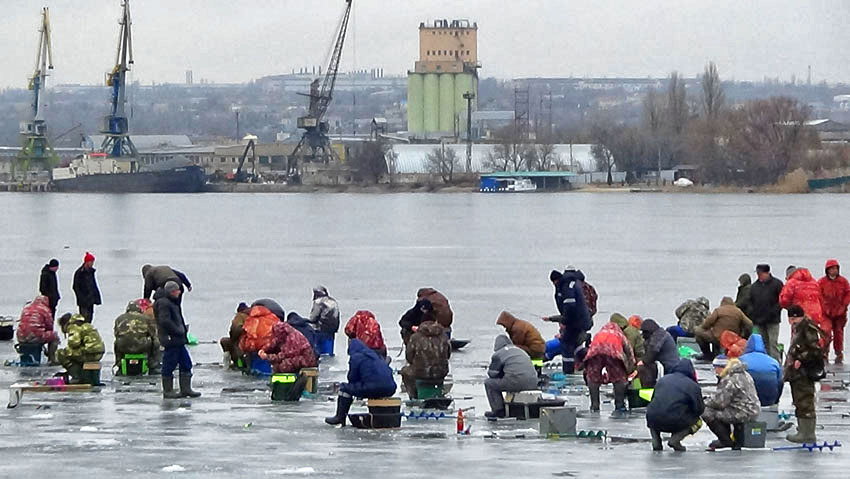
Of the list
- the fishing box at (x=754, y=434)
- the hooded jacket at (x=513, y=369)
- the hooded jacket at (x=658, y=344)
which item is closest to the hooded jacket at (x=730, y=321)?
the hooded jacket at (x=658, y=344)

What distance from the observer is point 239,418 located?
19484 mm

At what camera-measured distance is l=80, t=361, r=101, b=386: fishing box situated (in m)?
22.2

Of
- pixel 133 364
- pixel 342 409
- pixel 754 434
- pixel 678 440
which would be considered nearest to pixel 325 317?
pixel 133 364

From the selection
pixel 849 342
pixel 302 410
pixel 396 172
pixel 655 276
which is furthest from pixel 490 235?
pixel 396 172

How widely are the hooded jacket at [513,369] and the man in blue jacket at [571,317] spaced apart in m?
4.56

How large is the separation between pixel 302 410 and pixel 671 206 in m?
105

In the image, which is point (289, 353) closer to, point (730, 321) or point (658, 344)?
point (658, 344)

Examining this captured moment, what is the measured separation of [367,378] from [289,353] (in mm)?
2387

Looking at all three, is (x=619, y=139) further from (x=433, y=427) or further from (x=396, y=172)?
(x=433, y=427)

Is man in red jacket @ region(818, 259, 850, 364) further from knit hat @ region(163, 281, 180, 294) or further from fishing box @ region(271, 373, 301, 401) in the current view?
knit hat @ region(163, 281, 180, 294)

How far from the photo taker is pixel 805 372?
→ 17391 mm

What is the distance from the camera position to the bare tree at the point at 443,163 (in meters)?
184

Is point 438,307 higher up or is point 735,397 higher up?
point 438,307

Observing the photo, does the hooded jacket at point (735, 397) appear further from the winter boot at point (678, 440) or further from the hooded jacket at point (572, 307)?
the hooded jacket at point (572, 307)
